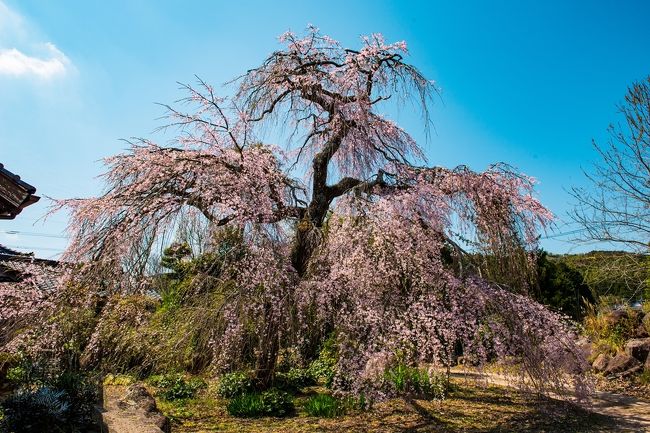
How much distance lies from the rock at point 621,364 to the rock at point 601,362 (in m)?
0.17

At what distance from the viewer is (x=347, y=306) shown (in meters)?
7.32

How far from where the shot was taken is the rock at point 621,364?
1225 cm

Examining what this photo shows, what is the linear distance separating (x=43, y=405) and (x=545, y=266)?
57.9 ft

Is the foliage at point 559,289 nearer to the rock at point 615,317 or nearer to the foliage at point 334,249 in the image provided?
the rock at point 615,317

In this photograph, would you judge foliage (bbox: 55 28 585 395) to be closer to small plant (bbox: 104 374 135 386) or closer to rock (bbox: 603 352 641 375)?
small plant (bbox: 104 374 135 386)

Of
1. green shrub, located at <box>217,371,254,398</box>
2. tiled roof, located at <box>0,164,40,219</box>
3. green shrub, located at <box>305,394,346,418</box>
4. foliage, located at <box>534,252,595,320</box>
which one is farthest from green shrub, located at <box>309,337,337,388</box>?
foliage, located at <box>534,252,595,320</box>

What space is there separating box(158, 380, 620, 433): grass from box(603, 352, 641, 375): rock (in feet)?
14.5

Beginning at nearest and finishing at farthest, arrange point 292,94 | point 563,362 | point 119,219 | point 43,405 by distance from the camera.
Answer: point 43,405 < point 119,219 < point 563,362 < point 292,94

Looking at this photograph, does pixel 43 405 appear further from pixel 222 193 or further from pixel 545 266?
pixel 545 266

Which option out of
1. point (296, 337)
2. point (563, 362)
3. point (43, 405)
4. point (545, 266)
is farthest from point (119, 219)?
point (545, 266)

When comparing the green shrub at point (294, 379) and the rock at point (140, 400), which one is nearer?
the rock at point (140, 400)

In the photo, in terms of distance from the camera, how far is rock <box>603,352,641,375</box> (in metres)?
12.2

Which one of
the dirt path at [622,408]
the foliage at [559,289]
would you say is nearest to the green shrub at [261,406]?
the dirt path at [622,408]

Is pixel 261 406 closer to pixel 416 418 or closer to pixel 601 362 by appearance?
pixel 416 418
